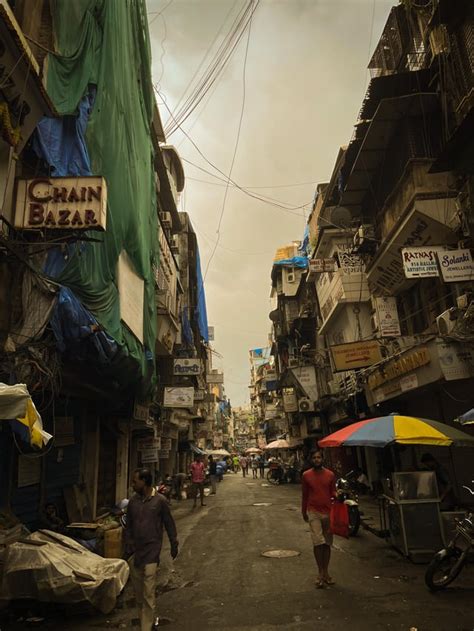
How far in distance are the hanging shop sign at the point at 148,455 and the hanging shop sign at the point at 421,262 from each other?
13.2 meters

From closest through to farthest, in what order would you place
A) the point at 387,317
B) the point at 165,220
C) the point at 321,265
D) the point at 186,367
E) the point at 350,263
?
the point at 387,317 < the point at 350,263 < the point at 321,265 < the point at 186,367 < the point at 165,220

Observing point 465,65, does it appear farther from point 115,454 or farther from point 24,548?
point 115,454

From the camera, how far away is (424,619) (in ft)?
16.9

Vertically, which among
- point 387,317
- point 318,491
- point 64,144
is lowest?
point 318,491

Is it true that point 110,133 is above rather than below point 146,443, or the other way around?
above

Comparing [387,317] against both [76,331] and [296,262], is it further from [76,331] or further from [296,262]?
[296,262]

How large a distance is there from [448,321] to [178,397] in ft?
38.1

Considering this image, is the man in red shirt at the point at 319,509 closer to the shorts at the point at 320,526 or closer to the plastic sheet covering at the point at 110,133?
the shorts at the point at 320,526

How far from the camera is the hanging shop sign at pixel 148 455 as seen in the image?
62.8ft

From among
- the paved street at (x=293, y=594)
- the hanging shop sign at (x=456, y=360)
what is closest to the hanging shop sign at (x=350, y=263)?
the hanging shop sign at (x=456, y=360)

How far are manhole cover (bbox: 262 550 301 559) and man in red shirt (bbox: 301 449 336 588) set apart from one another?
203cm

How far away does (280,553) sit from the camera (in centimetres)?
909

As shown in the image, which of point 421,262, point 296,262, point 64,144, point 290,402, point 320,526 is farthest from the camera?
point 296,262

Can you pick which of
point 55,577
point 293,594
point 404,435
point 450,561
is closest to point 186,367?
point 404,435
